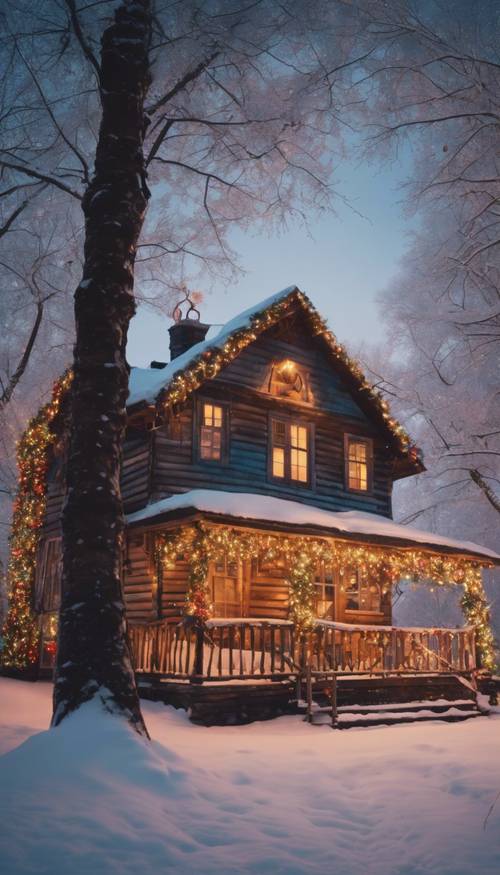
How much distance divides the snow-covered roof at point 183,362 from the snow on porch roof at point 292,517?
8.23ft

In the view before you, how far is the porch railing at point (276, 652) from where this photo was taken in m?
13.9

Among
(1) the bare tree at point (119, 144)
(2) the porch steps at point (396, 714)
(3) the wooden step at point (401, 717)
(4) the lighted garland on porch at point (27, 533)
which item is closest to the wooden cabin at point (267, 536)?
(4) the lighted garland on porch at point (27, 533)

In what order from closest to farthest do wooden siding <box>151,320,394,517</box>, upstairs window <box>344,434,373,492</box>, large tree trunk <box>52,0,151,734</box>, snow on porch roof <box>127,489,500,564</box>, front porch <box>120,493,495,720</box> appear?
large tree trunk <box>52,0,151,734</box>, front porch <box>120,493,495,720</box>, snow on porch roof <box>127,489,500,564</box>, wooden siding <box>151,320,394,517</box>, upstairs window <box>344,434,373,492</box>

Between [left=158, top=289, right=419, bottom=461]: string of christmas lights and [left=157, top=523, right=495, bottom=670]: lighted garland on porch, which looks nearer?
[left=157, top=523, right=495, bottom=670]: lighted garland on porch

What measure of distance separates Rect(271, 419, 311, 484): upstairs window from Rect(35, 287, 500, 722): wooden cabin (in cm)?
4

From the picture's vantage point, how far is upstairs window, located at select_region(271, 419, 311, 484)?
20.9 meters

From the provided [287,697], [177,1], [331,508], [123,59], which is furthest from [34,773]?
[331,508]

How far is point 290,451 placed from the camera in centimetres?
2120

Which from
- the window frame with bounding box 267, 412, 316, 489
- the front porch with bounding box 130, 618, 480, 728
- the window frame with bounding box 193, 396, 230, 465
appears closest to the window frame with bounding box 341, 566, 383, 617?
the window frame with bounding box 267, 412, 316, 489

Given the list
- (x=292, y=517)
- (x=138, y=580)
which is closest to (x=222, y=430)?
(x=292, y=517)

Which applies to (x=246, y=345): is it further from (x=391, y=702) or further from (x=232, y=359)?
(x=391, y=702)

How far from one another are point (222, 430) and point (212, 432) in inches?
11.9

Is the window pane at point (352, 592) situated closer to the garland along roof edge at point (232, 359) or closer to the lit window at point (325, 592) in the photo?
the lit window at point (325, 592)

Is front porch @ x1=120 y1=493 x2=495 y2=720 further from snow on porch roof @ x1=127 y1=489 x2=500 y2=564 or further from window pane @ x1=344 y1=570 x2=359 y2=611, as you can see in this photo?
window pane @ x1=344 y1=570 x2=359 y2=611
